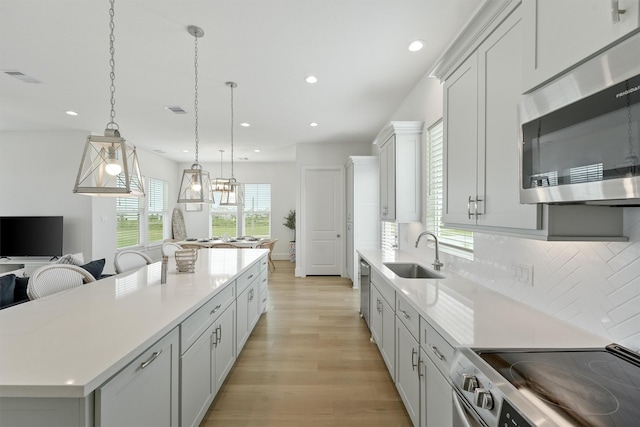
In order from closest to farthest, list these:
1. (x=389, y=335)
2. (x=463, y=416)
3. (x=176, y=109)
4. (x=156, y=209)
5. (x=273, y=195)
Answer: (x=463, y=416)
(x=389, y=335)
(x=176, y=109)
(x=156, y=209)
(x=273, y=195)

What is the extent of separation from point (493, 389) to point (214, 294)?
5.43ft

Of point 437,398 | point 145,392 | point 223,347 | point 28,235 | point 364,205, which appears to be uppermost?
point 364,205

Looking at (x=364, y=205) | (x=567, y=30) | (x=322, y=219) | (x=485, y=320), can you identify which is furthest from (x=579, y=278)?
(x=322, y=219)

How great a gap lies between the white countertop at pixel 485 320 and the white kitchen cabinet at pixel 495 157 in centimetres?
44

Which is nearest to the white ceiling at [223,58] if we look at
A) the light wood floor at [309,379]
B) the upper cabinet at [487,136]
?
the upper cabinet at [487,136]

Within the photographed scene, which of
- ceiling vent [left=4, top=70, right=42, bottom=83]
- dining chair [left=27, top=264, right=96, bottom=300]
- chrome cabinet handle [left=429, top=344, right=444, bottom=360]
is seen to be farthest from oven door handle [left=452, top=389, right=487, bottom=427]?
ceiling vent [left=4, top=70, right=42, bottom=83]

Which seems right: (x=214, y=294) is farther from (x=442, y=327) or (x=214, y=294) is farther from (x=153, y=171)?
(x=153, y=171)

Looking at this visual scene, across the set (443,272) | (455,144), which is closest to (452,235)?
(443,272)

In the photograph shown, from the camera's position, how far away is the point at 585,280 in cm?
130

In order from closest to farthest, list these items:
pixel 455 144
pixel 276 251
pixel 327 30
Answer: pixel 455 144
pixel 327 30
pixel 276 251

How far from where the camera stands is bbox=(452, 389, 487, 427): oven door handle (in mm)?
973

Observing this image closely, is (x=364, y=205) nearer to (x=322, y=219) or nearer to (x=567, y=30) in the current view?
(x=322, y=219)

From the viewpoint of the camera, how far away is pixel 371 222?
5.38 meters

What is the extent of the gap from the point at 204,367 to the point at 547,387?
1784mm
